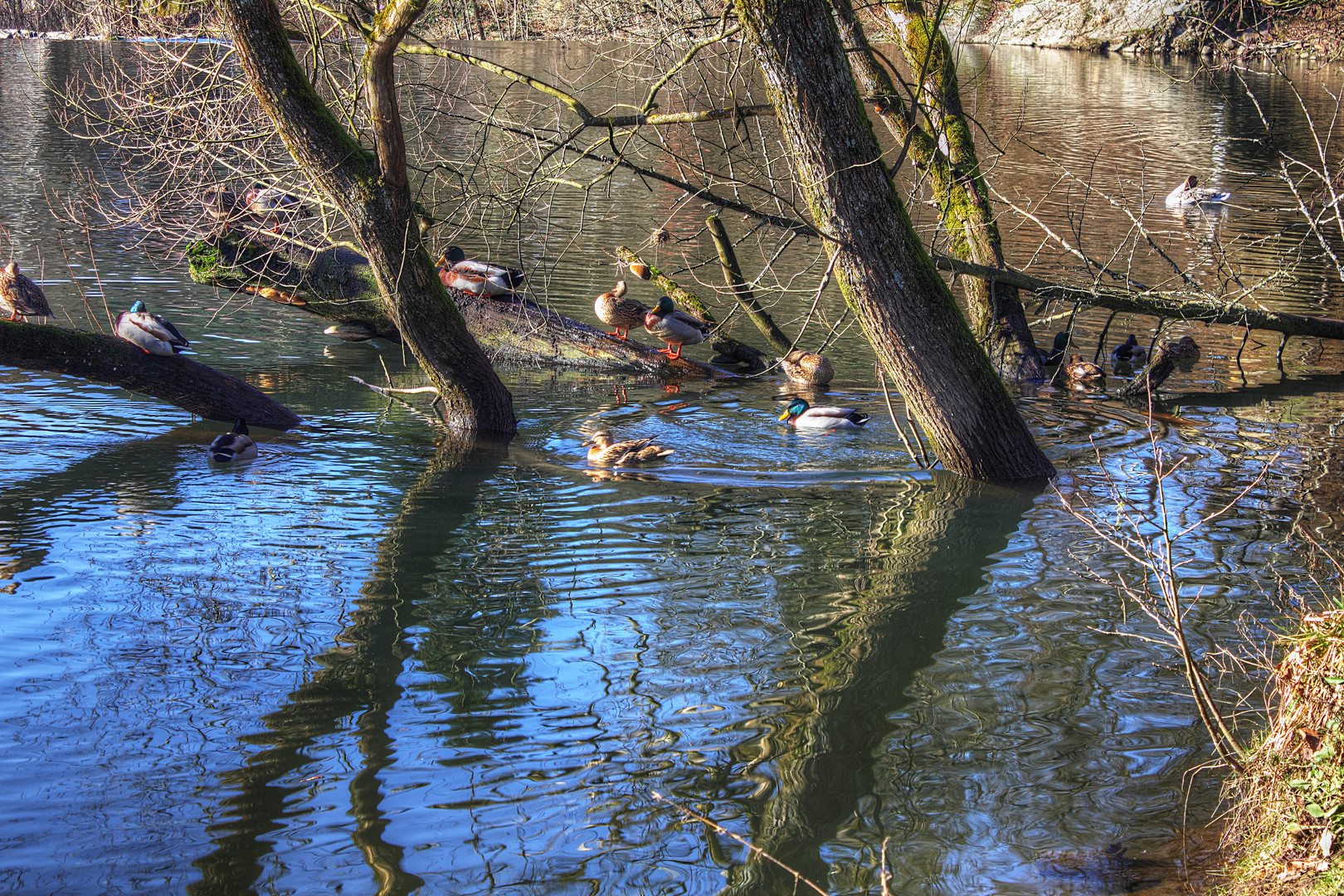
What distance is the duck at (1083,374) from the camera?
10562 mm

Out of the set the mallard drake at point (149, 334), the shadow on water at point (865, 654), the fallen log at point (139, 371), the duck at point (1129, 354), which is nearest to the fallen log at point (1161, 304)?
the duck at point (1129, 354)

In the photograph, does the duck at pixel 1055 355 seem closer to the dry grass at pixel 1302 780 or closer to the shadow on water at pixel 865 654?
the shadow on water at pixel 865 654

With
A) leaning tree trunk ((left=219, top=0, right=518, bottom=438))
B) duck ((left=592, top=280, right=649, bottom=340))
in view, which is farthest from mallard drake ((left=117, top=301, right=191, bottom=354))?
duck ((left=592, top=280, right=649, bottom=340))

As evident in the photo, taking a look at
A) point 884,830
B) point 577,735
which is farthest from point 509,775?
point 884,830

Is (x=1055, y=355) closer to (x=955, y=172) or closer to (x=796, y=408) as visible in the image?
(x=955, y=172)

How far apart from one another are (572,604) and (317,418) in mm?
4592

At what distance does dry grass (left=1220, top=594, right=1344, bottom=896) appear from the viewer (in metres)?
3.07

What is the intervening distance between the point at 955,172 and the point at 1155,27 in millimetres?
26888

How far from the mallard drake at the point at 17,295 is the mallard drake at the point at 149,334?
2.30 m

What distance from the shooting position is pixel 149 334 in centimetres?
873

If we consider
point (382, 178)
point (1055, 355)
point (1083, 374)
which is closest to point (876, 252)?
point (382, 178)

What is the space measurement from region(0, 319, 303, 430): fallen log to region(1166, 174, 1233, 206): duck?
54.2 feet

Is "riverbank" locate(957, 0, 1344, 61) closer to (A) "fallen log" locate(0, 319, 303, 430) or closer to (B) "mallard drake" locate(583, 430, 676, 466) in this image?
(B) "mallard drake" locate(583, 430, 676, 466)

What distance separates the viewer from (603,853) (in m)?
3.61
